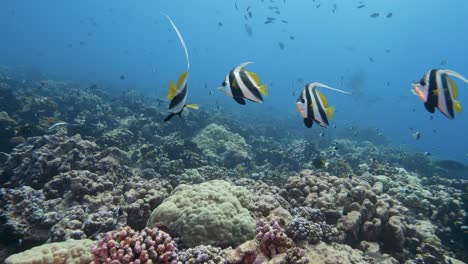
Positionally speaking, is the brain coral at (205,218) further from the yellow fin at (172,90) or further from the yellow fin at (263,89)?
the yellow fin at (263,89)

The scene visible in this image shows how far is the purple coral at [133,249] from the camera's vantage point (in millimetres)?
3456

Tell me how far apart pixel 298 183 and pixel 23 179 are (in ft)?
23.5

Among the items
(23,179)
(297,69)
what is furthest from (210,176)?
(297,69)

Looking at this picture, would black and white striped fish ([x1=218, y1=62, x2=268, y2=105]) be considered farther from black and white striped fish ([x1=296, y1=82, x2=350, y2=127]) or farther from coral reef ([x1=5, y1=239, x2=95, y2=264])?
coral reef ([x1=5, y1=239, x2=95, y2=264])

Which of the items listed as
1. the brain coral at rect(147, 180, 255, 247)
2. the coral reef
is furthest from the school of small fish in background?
the coral reef

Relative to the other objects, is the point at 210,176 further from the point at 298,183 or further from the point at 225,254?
the point at 225,254

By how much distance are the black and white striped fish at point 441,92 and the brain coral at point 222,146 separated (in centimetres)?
1049

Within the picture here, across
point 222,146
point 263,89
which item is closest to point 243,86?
point 263,89

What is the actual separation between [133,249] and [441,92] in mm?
3944

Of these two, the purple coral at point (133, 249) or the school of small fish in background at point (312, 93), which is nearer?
the school of small fish in background at point (312, 93)

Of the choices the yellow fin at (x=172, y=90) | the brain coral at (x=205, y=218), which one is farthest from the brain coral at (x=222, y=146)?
the yellow fin at (x=172, y=90)

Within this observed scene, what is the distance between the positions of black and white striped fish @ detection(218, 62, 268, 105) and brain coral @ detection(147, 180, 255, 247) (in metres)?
2.21

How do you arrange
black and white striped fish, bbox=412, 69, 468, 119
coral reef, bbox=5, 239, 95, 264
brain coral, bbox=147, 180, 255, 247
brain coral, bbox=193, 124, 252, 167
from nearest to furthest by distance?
black and white striped fish, bbox=412, 69, 468, 119 < coral reef, bbox=5, 239, 95, 264 < brain coral, bbox=147, 180, 255, 247 < brain coral, bbox=193, 124, 252, 167

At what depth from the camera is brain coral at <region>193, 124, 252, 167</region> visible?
1366 centimetres
